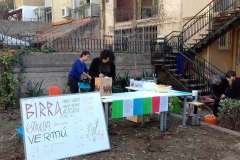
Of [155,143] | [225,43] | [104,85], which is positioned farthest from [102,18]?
[155,143]

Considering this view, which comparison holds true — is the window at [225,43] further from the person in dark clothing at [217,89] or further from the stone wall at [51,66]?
the person in dark clothing at [217,89]

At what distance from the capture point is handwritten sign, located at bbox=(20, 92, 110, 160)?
3723mm

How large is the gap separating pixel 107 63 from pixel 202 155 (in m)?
2.72

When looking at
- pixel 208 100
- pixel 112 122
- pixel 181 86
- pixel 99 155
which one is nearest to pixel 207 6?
pixel 181 86

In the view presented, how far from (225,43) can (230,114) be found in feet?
22.1

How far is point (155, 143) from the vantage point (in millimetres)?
4773

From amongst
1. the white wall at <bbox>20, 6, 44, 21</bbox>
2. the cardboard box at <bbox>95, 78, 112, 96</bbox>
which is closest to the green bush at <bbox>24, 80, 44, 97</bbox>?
the cardboard box at <bbox>95, 78, 112, 96</bbox>

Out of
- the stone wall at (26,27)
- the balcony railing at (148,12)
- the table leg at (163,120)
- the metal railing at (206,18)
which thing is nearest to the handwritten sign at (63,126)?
the table leg at (163,120)

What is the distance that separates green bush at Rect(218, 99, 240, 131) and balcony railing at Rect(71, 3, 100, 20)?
12.5m

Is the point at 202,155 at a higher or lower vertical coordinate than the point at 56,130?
lower

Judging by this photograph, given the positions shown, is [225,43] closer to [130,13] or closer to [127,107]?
[130,13]

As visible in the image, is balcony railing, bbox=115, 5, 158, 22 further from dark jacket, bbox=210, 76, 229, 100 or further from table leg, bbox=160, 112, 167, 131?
table leg, bbox=160, 112, 167, 131

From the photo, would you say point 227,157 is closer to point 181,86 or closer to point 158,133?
point 158,133

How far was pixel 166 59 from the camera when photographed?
391 inches
